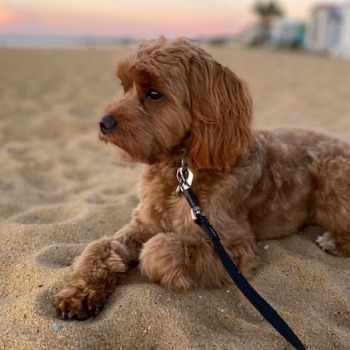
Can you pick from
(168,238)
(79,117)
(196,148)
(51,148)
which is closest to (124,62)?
(196,148)

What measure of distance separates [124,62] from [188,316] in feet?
5.66

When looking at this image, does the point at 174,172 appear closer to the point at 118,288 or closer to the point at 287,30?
the point at 118,288

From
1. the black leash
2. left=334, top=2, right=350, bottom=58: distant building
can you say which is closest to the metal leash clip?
the black leash

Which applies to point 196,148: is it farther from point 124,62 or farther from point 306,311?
point 306,311

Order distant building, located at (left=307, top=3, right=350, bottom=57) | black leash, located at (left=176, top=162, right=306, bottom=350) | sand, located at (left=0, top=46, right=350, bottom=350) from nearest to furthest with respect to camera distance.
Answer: black leash, located at (left=176, top=162, right=306, bottom=350), sand, located at (left=0, top=46, right=350, bottom=350), distant building, located at (left=307, top=3, right=350, bottom=57)

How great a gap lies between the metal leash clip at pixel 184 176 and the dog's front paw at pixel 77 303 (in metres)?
0.93

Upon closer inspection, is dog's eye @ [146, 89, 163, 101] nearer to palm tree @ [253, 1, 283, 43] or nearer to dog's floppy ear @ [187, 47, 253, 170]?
dog's floppy ear @ [187, 47, 253, 170]

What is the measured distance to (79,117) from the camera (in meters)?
9.18

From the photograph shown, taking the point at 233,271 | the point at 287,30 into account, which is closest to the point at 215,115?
the point at 233,271

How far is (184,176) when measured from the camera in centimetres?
330

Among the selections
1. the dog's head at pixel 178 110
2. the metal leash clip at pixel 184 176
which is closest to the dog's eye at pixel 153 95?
the dog's head at pixel 178 110

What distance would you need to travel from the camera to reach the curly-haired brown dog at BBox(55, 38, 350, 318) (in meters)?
3.08

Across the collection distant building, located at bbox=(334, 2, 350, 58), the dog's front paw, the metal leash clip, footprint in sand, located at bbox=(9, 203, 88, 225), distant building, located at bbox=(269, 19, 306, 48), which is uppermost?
the metal leash clip

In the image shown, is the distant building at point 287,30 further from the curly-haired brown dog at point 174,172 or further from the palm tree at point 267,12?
the curly-haired brown dog at point 174,172
